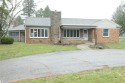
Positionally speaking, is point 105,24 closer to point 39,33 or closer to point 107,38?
point 107,38

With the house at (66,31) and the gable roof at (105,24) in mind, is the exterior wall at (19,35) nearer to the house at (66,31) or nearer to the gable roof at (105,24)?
the house at (66,31)

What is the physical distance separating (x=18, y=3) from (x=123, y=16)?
31276mm

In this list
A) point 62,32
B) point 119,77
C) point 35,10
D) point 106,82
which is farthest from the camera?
point 35,10

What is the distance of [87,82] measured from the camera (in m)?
9.36

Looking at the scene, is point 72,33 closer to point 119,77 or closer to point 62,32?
point 62,32

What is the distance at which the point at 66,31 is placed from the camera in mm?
38750

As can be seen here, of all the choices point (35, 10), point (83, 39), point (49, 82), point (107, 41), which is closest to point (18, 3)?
point (83, 39)

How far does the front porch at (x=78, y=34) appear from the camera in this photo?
38250 mm

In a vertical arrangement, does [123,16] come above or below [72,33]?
above

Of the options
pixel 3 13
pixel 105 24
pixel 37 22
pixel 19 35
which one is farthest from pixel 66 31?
pixel 19 35

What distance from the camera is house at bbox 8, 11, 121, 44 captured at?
121ft

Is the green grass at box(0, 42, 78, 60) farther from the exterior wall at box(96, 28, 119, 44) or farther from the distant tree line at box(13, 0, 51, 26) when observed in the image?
the distant tree line at box(13, 0, 51, 26)

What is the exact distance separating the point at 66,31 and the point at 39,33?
4533mm

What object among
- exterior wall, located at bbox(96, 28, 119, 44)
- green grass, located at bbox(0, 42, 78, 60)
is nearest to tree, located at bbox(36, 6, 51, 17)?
exterior wall, located at bbox(96, 28, 119, 44)
